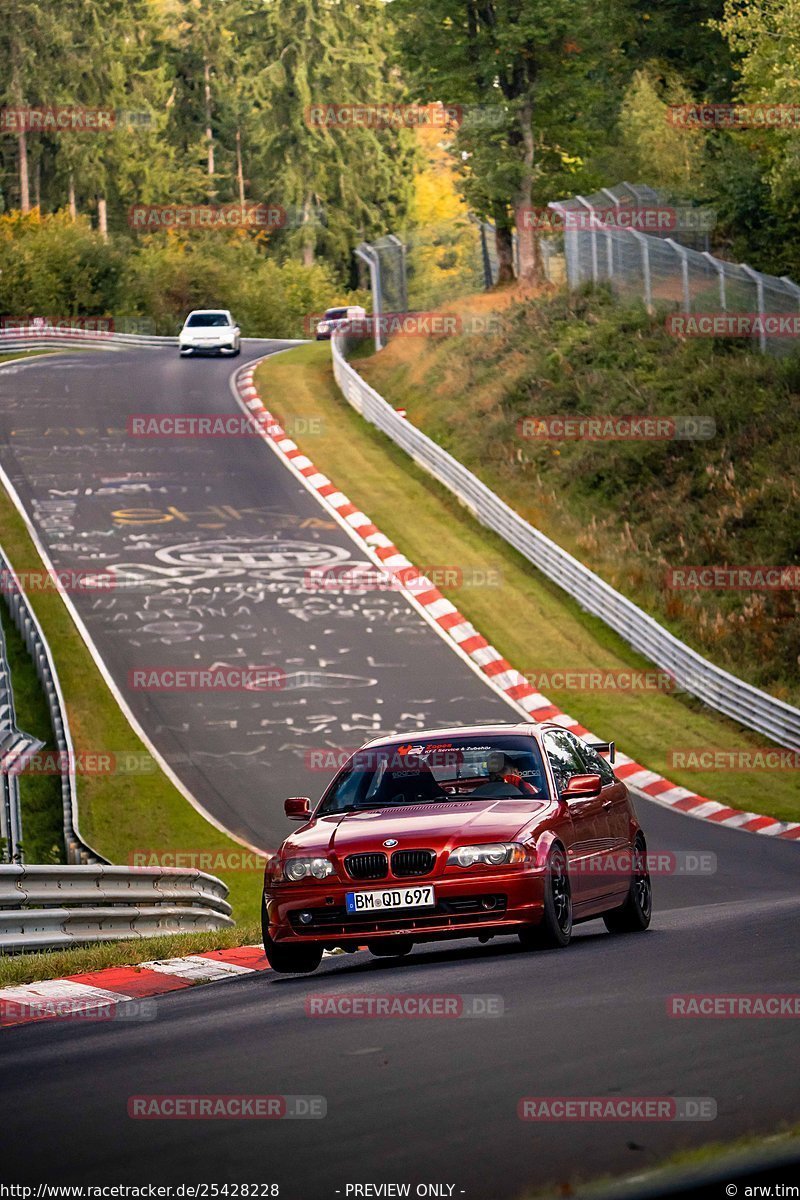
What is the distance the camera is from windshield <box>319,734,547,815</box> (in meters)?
11.2

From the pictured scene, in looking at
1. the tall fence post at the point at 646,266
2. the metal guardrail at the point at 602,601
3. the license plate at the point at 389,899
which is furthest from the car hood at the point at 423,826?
the tall fence post at the point at 646,266

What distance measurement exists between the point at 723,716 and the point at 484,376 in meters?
18.8

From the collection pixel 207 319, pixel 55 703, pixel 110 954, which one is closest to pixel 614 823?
pixel 110 954

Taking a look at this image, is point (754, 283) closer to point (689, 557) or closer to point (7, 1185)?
point (689, 557)

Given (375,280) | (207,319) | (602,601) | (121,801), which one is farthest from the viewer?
(207,319)

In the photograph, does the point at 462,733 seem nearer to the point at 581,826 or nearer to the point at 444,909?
the point at 581,826

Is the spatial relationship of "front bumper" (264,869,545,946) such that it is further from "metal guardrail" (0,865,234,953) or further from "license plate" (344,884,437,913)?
"metal guardrail" (0,865,234,953)

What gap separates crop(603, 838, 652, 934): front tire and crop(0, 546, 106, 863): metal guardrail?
25.7ft

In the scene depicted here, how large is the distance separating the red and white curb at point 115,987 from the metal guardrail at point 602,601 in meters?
14.8

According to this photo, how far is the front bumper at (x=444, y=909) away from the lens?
10141mm

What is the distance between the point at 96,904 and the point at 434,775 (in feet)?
11.1

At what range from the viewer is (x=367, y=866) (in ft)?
33.7

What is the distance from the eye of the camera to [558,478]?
37.8 m

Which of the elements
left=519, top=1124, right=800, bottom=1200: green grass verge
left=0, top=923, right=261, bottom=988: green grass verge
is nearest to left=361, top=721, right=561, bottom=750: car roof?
left=0, top=923, right=261, bottom=988: green grass verge
